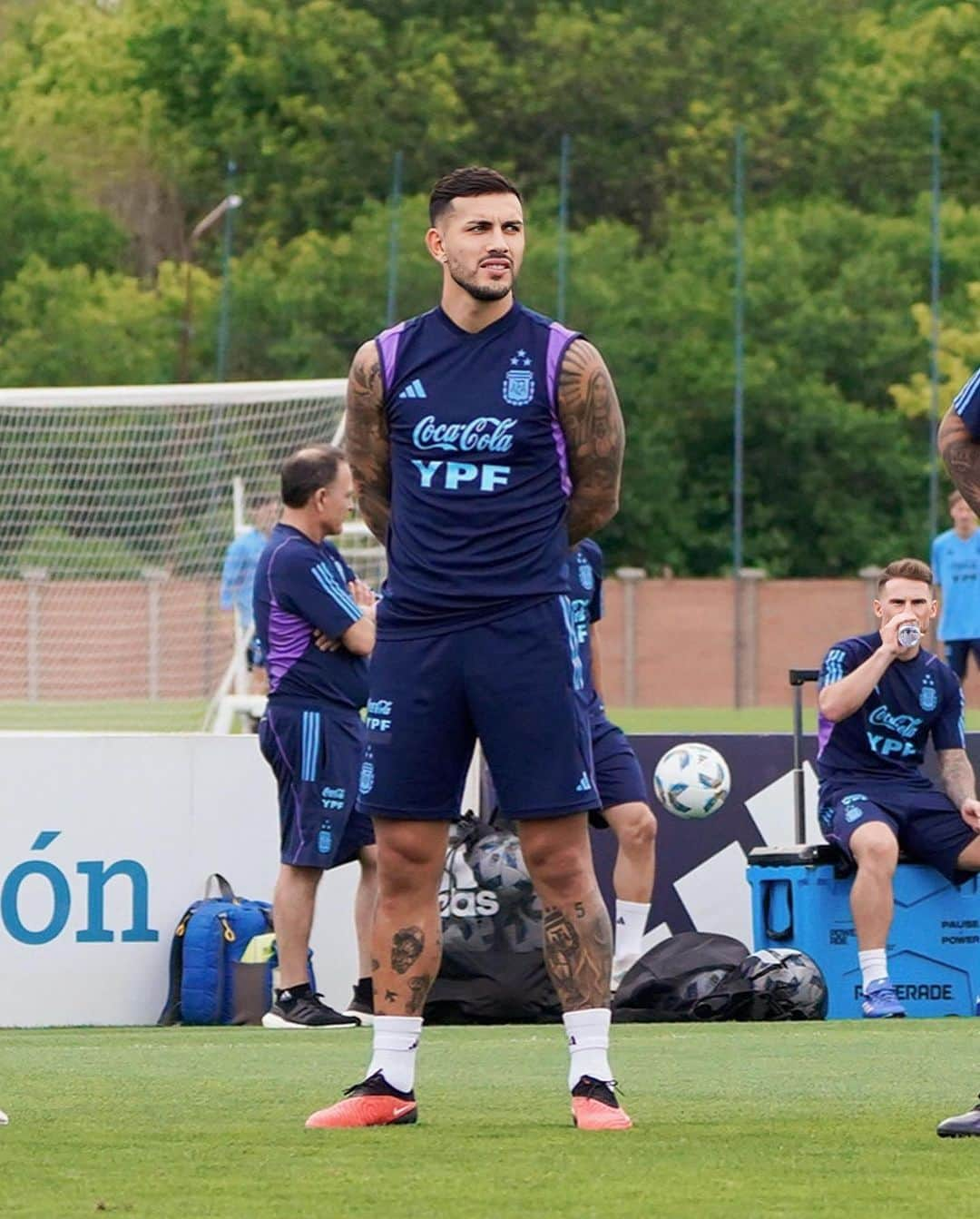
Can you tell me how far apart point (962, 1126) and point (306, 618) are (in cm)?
456

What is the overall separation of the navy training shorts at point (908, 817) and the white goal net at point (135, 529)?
26.4ft

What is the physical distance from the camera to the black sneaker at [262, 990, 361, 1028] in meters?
9.62

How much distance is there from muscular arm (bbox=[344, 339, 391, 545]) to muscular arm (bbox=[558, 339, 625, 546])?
0.39m

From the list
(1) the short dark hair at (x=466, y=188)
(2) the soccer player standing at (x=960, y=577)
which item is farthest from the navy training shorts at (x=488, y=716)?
(2) the soccer player standing at (x=960, y=577)

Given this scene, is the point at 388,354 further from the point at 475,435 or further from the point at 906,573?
the point at 906,573

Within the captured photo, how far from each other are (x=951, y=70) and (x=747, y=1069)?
4423 centimetres

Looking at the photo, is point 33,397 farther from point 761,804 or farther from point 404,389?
point 404,389

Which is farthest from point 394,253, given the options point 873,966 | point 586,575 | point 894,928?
point 873,966

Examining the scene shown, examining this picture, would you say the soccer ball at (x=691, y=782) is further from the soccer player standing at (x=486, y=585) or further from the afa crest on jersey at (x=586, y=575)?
the soccer player standing at (x=486, y=585)

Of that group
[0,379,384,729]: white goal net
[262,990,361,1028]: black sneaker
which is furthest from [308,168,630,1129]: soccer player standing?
[0,379,384,729]: white goal net

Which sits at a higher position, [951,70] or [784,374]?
[951,70]

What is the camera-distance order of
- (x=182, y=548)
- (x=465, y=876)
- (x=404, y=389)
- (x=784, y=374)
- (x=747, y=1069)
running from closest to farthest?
(x=404, y=389), (x=747, y=1069), (x=465, y=876), (x=182, y=548), (x=784, y=374)

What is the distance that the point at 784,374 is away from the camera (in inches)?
1795

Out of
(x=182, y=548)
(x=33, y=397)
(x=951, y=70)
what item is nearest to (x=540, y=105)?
(x=951, y=70)
